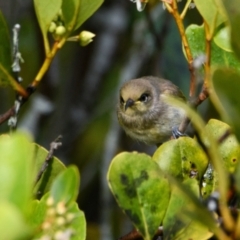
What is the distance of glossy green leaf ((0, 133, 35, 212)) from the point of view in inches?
31.2

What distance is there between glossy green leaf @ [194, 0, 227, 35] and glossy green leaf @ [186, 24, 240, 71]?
244mm

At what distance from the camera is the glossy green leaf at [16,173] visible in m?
0.79

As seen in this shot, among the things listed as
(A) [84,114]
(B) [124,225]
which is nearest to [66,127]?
(A) [84,114]

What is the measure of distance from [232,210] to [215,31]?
0.46 meters

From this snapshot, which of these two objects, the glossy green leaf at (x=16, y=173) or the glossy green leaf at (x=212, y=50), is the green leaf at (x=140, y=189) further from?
the glossy green leaf at (x=212, y=50)

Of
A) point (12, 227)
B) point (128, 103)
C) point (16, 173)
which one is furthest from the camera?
point (128, 103)

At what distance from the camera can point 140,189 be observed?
43.2 inches

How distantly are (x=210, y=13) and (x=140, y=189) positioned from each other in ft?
1.31

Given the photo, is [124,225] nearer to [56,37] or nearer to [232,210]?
[56,37]

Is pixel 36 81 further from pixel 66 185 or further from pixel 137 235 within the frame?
pixel 66 185

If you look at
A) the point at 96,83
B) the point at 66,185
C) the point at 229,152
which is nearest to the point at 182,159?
the point at 229,152

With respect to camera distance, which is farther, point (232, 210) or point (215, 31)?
point (215, 31)

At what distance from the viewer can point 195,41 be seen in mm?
1606

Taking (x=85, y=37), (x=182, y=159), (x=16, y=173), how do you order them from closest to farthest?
(x=16, y=173) < (x=182, y=159) < (x=85, y=37)
